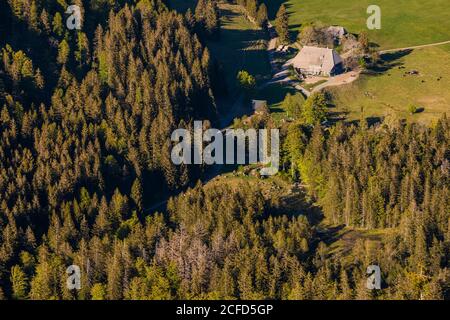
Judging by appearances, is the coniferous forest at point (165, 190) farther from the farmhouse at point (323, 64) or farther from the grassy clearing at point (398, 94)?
the farmhouse at point (323, 64)

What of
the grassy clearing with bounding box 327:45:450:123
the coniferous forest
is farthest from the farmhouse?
the coniferous forest

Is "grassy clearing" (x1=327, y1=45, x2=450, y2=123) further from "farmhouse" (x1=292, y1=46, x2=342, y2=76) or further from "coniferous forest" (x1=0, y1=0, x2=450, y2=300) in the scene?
"coniferous forest" (x1=0, y1=0, x2=450, y2=300)

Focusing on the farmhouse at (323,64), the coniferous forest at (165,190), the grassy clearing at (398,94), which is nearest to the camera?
the coniferous forest at (165,190)

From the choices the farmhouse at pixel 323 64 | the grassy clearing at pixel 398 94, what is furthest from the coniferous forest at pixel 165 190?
the farmhouse at pixel 323 64

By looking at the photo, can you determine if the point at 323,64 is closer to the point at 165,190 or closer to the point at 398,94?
the point at 398,94
